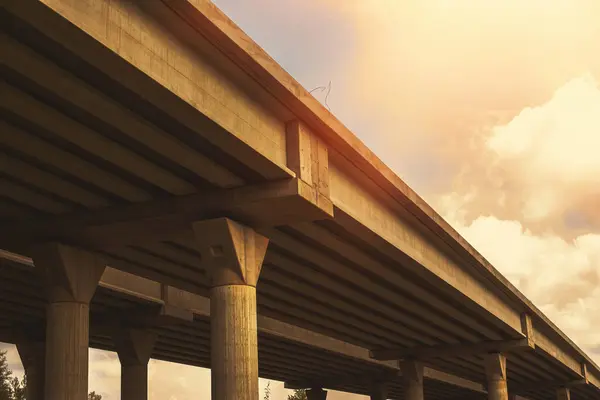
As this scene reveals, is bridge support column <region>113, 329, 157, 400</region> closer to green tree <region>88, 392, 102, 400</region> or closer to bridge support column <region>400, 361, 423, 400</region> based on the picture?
bridge support column <region>400, 361, 423, 400</region>

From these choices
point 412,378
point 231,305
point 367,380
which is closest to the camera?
point 231,305

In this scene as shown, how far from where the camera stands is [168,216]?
19719 millimetres

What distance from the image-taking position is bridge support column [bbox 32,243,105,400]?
21.1 meters

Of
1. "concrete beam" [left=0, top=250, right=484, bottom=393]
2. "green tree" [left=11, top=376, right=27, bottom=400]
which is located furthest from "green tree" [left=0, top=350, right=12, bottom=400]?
"concrete beam" [left=0, top=250, right=484, bottom=393]

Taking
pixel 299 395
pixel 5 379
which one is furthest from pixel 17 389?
pixel 299 395

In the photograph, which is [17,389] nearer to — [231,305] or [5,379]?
[5,379]

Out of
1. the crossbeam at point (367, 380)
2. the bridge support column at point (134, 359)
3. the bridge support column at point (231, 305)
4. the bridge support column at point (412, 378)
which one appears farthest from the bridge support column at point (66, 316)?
the crossbeam at point (367, 380)

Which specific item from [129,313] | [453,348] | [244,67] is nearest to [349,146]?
[244,67]

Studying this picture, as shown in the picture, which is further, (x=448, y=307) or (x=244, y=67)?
(x=448, y=307)

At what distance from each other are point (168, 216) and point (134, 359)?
18.0 metres

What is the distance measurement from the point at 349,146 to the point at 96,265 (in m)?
7.44

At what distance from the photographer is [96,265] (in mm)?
22672

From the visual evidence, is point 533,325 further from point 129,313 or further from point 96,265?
point 96,265

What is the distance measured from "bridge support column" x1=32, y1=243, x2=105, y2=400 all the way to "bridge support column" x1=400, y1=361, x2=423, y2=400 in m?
29.6
